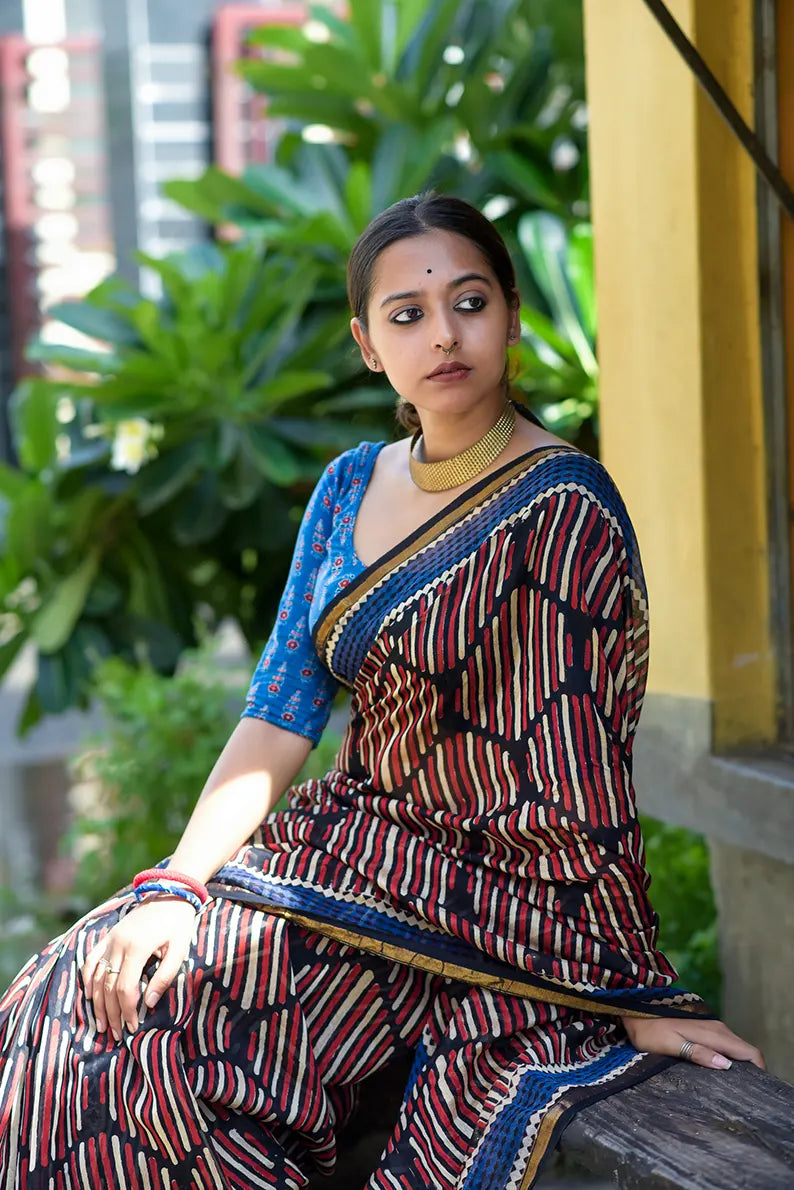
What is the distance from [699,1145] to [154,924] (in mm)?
594

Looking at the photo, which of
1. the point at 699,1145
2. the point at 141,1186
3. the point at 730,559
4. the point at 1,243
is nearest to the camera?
the point at 699,1145

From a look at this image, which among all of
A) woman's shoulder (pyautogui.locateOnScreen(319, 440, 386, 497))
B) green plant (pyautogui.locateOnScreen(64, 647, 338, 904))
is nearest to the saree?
woman's shoulder (pyautogui.locateOnScreen(319, 440, 386, 497))

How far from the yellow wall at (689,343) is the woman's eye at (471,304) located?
0.69 m

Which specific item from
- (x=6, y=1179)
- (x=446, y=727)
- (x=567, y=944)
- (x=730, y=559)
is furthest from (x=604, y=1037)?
(x=730, y=559)

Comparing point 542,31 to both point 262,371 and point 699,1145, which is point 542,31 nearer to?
point 262,371

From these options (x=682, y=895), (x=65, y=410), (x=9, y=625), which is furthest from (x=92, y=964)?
(x=65, y=410)

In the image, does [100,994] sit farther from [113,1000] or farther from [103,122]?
[103,122]

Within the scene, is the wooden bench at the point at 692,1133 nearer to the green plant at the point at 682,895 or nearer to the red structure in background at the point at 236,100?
the green plant at the point at 682,895

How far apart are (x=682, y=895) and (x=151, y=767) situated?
5.86ft

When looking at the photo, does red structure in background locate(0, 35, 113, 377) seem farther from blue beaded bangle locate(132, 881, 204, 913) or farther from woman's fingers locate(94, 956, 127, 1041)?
woman's fingers locate(94, 956, 127, 1041)

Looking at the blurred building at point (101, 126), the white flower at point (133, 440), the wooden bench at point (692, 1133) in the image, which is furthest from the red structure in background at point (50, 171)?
the wooden bench at point (692, 1133)

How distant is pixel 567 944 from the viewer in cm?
152

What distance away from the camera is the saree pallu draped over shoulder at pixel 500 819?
1.52 metres

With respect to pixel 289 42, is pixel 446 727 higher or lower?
lower
